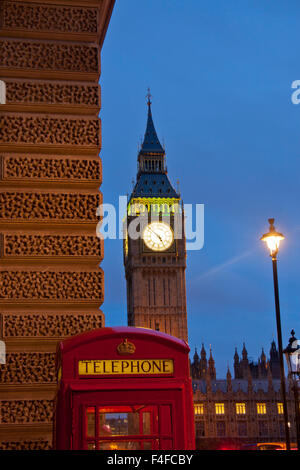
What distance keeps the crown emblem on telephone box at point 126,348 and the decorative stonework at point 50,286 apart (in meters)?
1.59

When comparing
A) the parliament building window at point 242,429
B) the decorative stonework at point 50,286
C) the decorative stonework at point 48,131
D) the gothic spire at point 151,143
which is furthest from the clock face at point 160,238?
the decorative stonework at point 50,286

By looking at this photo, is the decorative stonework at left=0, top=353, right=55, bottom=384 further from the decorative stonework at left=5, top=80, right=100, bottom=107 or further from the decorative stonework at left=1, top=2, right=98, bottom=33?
the decorative stonework at left=1, top=2, right=98, bottom=33

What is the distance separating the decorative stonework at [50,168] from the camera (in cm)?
645

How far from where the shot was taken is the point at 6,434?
19.5ft

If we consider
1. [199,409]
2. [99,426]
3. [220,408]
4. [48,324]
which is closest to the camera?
[99,426]

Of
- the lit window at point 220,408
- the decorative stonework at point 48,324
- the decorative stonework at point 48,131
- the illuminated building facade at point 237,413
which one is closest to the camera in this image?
the decorative stonework at point 48,324

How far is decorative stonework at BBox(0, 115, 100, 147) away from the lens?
6535mm

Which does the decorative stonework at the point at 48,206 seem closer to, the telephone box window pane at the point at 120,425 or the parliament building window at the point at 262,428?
the telephone box window pane at the point at 120,425

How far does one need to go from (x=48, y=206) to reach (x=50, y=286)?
737 millimetres

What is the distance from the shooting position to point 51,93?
22.0ft

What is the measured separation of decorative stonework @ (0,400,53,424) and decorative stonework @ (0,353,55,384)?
181 mm

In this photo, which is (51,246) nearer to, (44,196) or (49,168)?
(44,196)

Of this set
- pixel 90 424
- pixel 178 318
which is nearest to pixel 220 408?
pixel 178 318

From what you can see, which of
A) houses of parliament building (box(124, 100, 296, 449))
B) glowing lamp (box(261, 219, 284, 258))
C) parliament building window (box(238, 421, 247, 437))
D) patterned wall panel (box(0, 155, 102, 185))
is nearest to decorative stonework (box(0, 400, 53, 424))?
patterned wall panel (box(0, 155, 102, 185))
